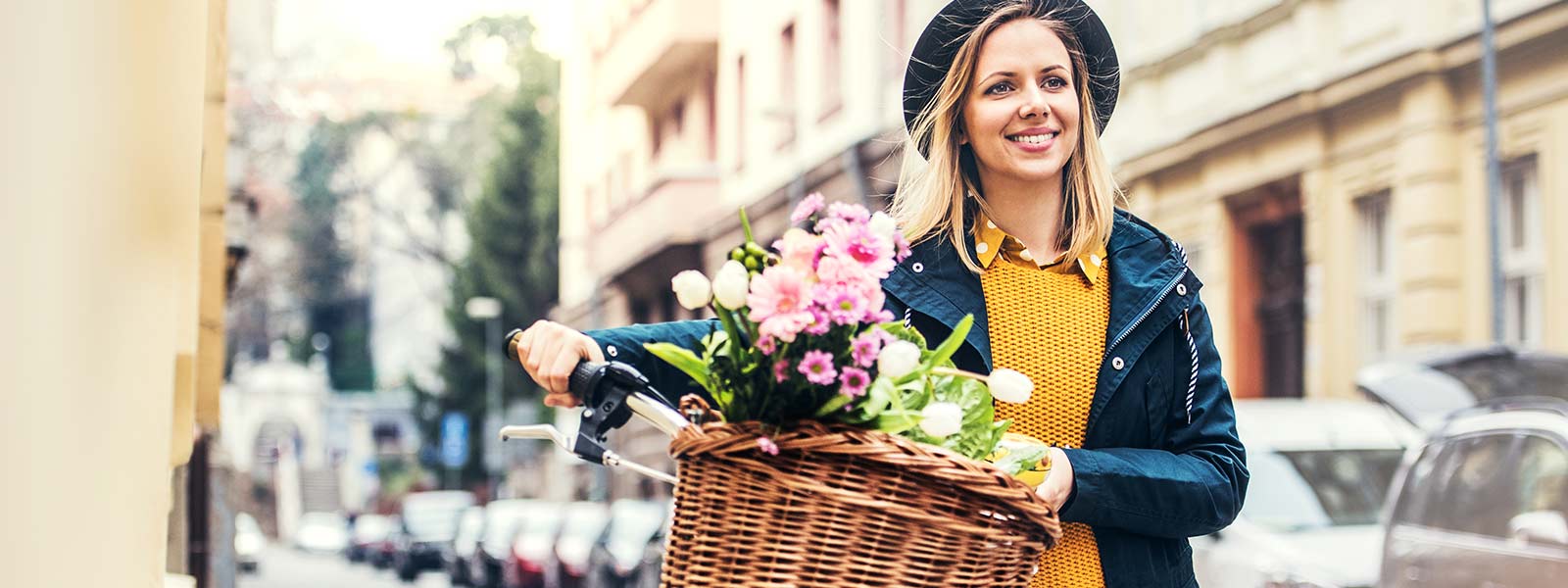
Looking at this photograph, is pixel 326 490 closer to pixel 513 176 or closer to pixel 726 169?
pixel 513 176

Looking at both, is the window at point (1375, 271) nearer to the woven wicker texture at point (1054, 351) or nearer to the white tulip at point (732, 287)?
the woven wicker texture at point (1054, 351)

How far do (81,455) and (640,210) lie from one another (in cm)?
3086

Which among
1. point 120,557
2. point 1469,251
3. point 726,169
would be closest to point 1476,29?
point 1469,251

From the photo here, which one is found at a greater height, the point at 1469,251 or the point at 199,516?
the point at 1469,251

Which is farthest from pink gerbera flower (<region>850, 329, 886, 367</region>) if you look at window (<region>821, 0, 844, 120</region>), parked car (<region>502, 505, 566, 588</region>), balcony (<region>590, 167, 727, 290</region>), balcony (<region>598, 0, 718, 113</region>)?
balcony (<region>598, 0, 718, 113</region>)

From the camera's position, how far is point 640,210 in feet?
111

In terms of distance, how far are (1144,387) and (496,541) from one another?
32493 millimetres

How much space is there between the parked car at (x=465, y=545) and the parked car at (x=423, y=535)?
3.91m

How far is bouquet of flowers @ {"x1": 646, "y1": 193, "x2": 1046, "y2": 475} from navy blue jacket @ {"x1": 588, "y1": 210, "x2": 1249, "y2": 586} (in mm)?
394

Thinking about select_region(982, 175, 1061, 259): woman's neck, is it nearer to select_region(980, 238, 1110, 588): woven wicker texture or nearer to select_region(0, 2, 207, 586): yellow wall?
select_region(980, 238, 1110, 588): woven wicker texture

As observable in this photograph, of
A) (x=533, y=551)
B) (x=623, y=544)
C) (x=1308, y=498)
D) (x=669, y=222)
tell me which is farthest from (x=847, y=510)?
(x=669, y=222)

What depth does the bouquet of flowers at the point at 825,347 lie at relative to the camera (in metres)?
2.19

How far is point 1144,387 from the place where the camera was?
2830 mm

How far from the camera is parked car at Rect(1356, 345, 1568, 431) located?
870 centimetres
